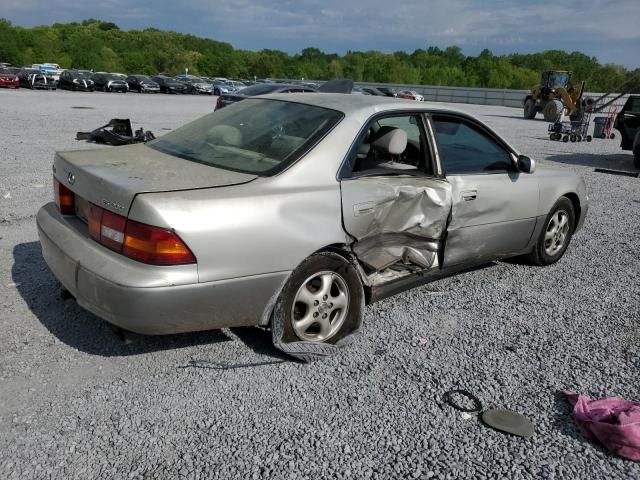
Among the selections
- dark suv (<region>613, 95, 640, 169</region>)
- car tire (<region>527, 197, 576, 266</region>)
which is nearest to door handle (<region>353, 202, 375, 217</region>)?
car tire (<region>527, 197, 576, 266</region>)

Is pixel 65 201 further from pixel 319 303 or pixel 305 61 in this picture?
pixel 305 61

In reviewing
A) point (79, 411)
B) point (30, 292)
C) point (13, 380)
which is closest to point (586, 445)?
point (79, 411)

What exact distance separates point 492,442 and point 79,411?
6.55 feet

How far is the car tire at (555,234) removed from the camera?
5.12 m

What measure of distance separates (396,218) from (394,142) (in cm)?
58

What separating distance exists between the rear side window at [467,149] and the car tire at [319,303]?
130 cm

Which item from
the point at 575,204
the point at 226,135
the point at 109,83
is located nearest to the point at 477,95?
the point at 109,83

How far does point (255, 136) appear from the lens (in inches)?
141

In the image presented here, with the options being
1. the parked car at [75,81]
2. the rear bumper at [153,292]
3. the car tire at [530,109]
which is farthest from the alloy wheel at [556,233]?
the parked car at [75,81]

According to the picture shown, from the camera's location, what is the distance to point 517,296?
453cm

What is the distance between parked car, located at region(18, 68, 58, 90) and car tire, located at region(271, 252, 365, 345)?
39990 mm

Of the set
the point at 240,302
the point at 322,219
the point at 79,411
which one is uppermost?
the point at 322,219

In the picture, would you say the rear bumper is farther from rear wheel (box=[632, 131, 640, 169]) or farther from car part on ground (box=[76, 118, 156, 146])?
rear wheel (box=[632, 131, 640, 169])

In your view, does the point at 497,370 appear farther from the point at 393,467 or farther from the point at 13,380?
the point at 13,380
